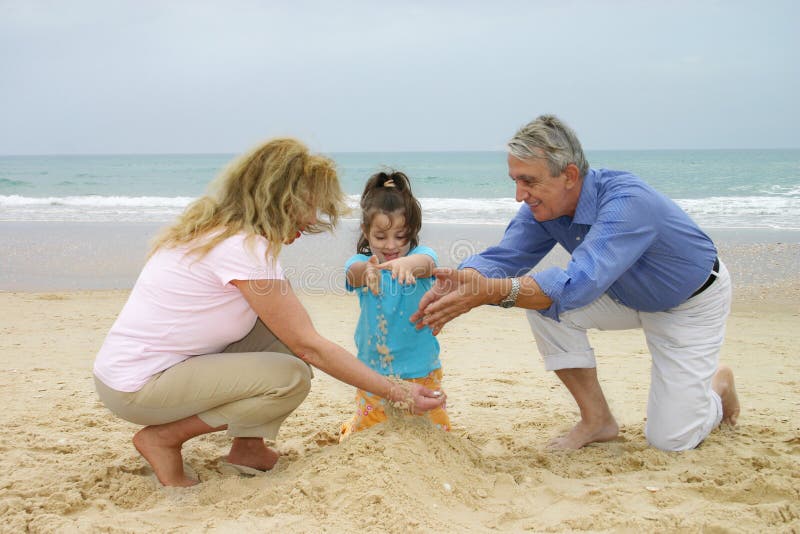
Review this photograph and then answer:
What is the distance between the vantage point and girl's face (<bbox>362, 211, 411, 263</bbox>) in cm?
353

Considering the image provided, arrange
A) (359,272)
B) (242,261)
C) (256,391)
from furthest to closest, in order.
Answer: (359,272) → (256,391) → (242,261)

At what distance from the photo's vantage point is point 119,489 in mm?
2941

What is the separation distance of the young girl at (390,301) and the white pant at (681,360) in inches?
26.9

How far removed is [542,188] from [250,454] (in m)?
1.79

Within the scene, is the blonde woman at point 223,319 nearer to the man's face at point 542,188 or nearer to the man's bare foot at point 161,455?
the man's bare foot at point 161,455

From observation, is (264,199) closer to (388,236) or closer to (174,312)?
(174,312)

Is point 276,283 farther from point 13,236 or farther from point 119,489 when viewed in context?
point 13,236

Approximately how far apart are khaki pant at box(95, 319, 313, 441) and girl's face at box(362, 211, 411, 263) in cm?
78

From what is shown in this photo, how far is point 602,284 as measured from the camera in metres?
2.93

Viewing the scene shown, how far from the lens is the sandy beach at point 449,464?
99.7 inches

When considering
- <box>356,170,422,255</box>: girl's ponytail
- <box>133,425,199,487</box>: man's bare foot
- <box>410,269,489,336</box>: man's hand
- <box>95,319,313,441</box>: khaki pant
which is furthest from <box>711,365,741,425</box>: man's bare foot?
<box>133,425,199,487</box>: man's bare foot

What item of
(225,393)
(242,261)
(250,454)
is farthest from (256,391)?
(242,261)

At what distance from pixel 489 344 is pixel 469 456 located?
8.95ft

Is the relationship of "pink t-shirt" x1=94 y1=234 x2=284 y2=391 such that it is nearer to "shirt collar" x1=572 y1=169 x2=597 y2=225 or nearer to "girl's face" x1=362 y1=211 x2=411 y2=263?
"girl's face" x1=362 y1=211 x2=411 y2=263
